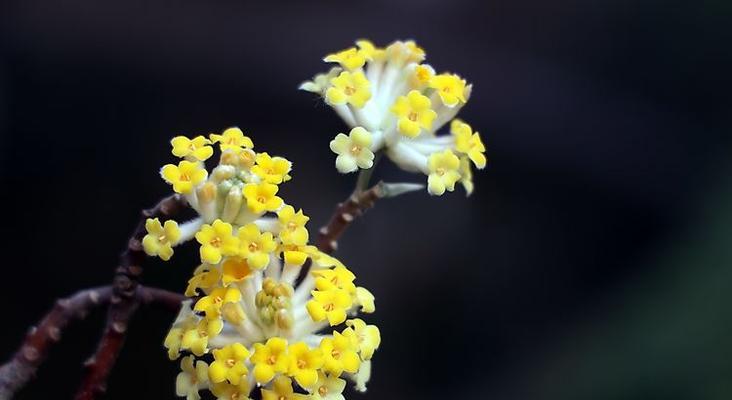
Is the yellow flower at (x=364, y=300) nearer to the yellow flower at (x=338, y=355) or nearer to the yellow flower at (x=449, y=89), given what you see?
the yellow flower at (x=338, y=355)

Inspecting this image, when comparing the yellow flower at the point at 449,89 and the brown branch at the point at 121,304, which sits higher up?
the yellow flower at the point at 449,89

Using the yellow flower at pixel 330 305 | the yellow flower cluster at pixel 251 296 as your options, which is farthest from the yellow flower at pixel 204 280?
the yellow flower at pixel 330 305

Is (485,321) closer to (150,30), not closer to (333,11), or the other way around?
(333,11)

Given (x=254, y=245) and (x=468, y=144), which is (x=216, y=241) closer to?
(x=254, y=245)

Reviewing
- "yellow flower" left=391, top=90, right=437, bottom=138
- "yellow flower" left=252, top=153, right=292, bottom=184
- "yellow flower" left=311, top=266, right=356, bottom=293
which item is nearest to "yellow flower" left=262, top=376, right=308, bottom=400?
"yellow flower" left=311, top=266, right=356, bottom=293

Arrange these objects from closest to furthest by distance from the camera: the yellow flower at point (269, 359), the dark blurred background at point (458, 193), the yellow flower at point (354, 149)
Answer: the yellow flower at point (269, 359), the yellow flower at point (354, 149), the dark blurred background at point (458, 193)
